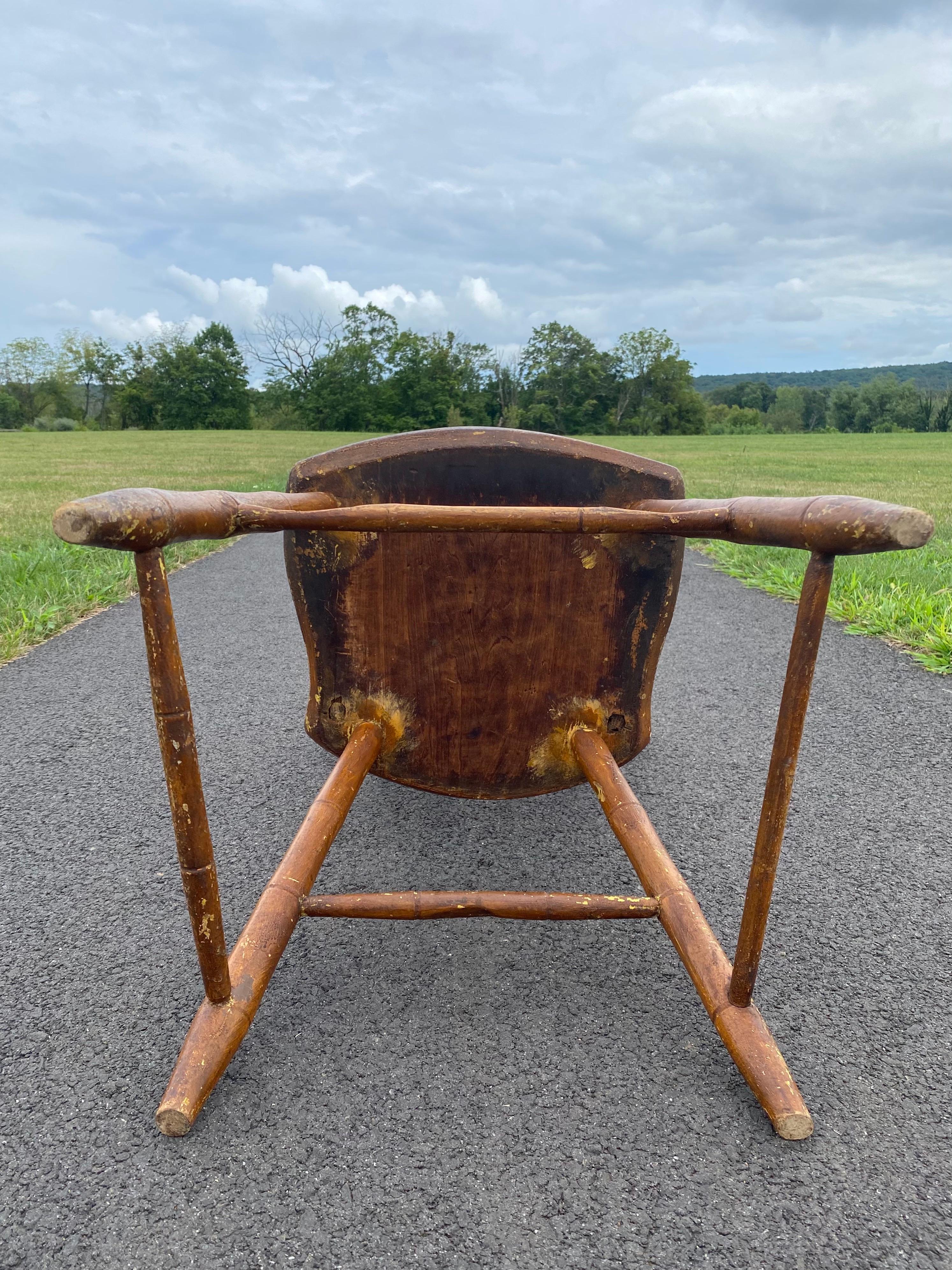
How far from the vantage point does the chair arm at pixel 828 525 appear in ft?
3.71

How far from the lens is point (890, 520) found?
113 cm

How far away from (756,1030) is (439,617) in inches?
41.2

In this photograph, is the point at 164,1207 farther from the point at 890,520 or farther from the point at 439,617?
the point at 890,520

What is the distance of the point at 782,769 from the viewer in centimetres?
138

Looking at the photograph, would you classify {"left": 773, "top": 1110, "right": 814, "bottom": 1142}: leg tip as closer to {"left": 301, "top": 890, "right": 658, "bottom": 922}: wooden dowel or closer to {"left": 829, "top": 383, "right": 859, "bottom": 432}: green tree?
{"left": 301, "top": 890, "right": 658, "bottom": 922}: wooden dowel

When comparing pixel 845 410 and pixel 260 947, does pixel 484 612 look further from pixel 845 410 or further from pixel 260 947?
pixel 845 410

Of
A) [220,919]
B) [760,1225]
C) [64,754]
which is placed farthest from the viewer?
[64,754]

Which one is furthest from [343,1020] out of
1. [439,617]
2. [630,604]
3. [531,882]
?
[630,604]

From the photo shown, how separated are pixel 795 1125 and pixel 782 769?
0.62m

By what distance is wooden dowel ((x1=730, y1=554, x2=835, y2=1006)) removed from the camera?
4.18ft

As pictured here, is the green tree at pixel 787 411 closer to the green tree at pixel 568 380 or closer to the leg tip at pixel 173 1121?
the green tree at pixel 568 380

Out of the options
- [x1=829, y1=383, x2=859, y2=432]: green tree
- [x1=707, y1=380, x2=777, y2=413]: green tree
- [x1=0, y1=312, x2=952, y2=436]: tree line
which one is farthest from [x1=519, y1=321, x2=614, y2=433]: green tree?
[x1=707, y1=380, x2=777, y2=413]: green tree

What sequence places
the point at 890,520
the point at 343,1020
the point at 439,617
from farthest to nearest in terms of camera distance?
the point at 439,617
the point at 343,1020
the point at 890,520

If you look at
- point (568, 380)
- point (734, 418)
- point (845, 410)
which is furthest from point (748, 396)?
point (568, 380)
